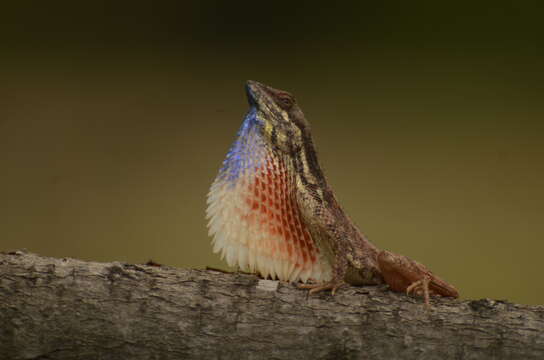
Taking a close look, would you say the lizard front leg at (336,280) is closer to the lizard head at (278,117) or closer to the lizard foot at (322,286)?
the lizard foot at (322,286)

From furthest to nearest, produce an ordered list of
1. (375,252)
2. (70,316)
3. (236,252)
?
1. (375,252)
2. (236,252)
3. (70,316)

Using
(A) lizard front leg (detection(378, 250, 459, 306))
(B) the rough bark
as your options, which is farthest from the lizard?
(B) the rough bark

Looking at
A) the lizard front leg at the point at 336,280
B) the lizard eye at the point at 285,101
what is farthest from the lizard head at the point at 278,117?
the lizard front leg at the point at 336,280

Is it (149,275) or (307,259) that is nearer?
(149,275)

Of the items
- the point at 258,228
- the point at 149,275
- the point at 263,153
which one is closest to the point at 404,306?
the point at 258,228

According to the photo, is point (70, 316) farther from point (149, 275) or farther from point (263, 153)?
point (263, 153)

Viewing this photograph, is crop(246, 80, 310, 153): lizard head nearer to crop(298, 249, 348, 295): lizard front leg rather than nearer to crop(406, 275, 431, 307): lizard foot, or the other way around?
crop(298, 249, 348, 295): lizard front leg

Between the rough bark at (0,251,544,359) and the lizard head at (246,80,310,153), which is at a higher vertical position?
the lizard head at (246,80,310,153)
